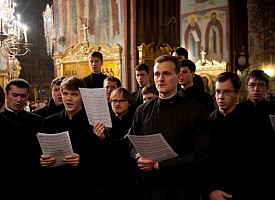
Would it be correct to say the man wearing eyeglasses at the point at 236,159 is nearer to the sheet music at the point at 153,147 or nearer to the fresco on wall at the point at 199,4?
the sheet music at the point at 153,147

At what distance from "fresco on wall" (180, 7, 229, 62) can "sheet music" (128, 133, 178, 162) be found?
16550 mm

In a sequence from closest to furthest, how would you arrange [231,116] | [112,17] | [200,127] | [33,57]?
[200,127] → [231,116] → [112,17] → [33,57]

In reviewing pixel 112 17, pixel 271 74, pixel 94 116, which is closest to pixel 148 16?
pixel 112 17

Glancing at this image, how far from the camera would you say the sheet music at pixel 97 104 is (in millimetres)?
2717

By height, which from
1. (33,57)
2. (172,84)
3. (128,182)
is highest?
(33,57)

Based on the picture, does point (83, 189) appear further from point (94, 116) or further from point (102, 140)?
point (94, 116)

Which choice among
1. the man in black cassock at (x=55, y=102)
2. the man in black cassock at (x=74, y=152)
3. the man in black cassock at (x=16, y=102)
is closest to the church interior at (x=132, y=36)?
the man in black cassock at (x=55, y=102)

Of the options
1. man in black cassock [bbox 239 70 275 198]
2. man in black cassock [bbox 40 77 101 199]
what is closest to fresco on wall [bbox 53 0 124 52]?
man in black cassock [bbox 239 70 275 198]

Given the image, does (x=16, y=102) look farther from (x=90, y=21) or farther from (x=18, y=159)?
(x=90, y=21)

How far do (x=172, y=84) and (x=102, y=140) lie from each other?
38.8 inches

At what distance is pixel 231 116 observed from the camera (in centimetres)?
305

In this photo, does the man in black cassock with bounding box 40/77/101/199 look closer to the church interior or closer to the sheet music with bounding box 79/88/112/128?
the sheet music with bounding box 79/88/112/128

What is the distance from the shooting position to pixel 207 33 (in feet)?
61.8

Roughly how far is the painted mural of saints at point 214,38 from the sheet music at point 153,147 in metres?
16.7
